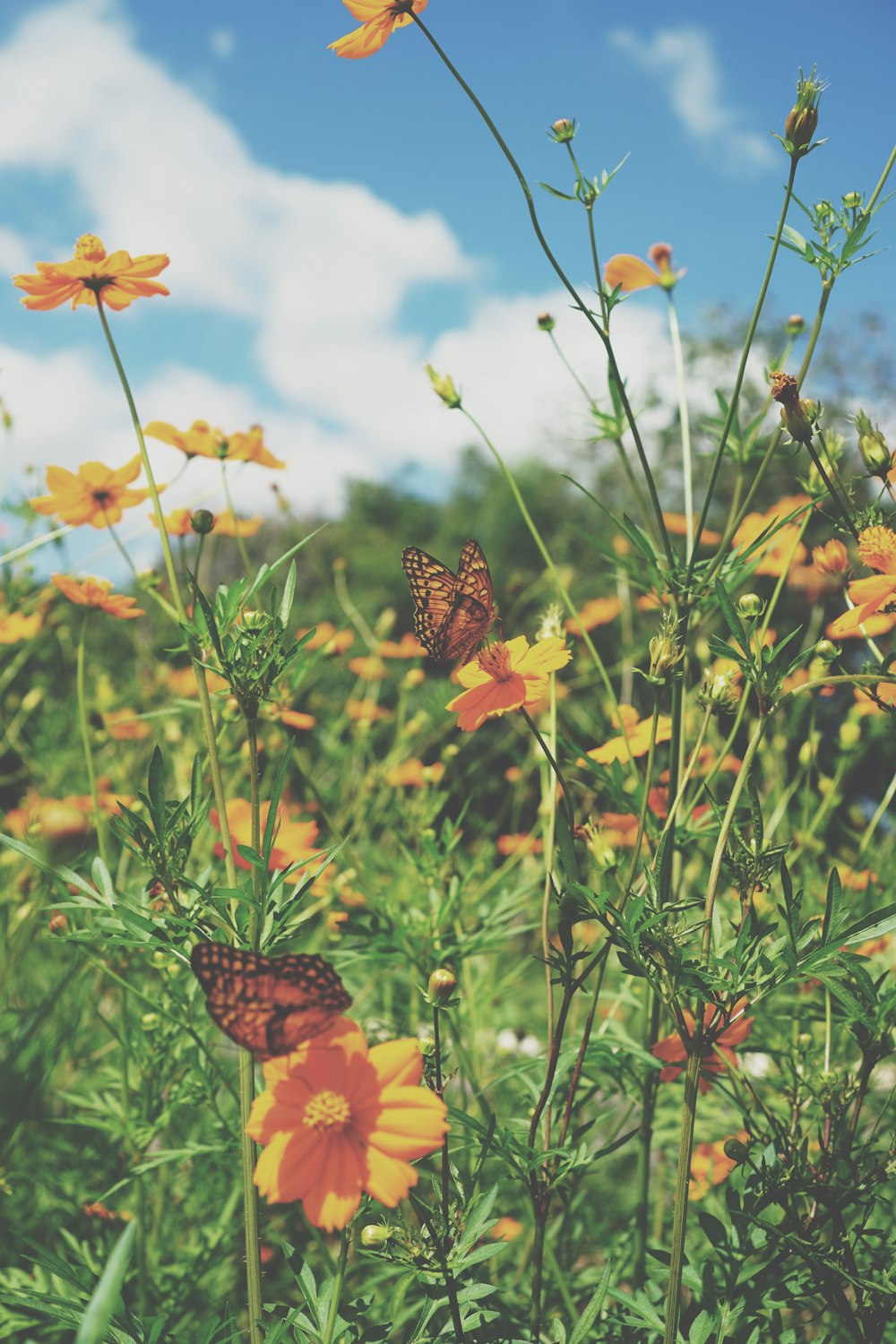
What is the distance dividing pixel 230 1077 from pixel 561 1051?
42 cm

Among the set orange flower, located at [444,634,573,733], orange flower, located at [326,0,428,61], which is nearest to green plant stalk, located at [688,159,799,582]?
orange flower, located at [444,634,573,733]

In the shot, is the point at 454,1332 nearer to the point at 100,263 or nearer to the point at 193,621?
the point at 193,621

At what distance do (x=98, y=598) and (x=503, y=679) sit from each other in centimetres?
60

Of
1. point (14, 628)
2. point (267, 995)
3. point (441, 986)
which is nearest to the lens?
point (267, 995)

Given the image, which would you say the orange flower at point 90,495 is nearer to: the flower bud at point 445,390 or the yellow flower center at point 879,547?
the flower bud at point 445,390

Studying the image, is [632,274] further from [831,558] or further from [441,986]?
[441,986]

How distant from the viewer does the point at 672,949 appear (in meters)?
0.71

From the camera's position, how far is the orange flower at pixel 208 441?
1.26 m

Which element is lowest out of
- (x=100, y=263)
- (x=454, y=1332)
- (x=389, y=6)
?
(x=454, y=1332)

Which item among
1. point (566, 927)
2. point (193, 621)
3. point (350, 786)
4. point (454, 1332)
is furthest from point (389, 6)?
point (350, 786)

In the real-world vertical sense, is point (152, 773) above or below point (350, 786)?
below

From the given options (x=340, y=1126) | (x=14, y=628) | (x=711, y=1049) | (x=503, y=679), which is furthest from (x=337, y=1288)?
(x=14, y=628)

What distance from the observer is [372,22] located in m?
0.91

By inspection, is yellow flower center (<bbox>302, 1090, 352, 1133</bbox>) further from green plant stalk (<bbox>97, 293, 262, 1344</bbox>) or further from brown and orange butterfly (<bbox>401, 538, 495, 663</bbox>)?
brown and orange butterfly (<bbox>401, 538, 495, 663</bbox>)
